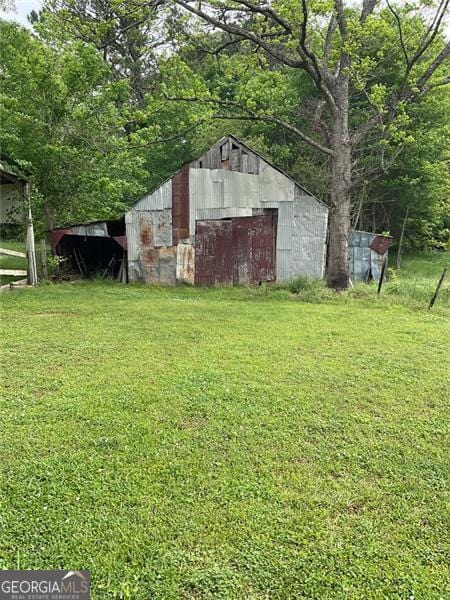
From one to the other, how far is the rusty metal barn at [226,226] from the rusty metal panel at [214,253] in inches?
1.1

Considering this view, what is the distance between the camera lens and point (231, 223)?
11695 mm

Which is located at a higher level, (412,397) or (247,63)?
(247,63)

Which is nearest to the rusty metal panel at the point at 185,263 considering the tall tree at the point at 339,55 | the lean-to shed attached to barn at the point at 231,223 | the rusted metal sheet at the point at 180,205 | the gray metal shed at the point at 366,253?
the lean-to shed attached to barn at the point at 231,223

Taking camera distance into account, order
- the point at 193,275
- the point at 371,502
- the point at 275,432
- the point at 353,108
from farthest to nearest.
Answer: the point at 353,108
the point at 193,275
the point at 275,432
the point at 371,502

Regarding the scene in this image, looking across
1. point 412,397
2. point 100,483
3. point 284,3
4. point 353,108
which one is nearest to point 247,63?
point 284,3

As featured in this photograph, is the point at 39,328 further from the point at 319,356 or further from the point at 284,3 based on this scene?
the point at 284,3

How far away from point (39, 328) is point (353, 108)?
17235 mm

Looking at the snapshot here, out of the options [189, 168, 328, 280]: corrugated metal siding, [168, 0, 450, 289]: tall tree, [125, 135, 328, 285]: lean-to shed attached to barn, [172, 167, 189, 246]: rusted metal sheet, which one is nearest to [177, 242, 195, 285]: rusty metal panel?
[125, 135, 328, 285]: lean-to shed attached to barn

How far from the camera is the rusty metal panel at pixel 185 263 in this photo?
1190cm

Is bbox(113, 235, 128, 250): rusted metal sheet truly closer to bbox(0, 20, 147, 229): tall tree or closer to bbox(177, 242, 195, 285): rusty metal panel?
bbox(0, 20, 147, 229): tall tree

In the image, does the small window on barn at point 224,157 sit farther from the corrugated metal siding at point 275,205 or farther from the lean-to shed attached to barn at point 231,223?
the corrugated metal siding at point 275,205

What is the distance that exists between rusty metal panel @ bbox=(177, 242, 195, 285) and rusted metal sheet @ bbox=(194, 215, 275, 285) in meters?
0.15

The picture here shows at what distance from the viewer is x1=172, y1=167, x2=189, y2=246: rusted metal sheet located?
11586 mm

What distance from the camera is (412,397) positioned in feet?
13.4
